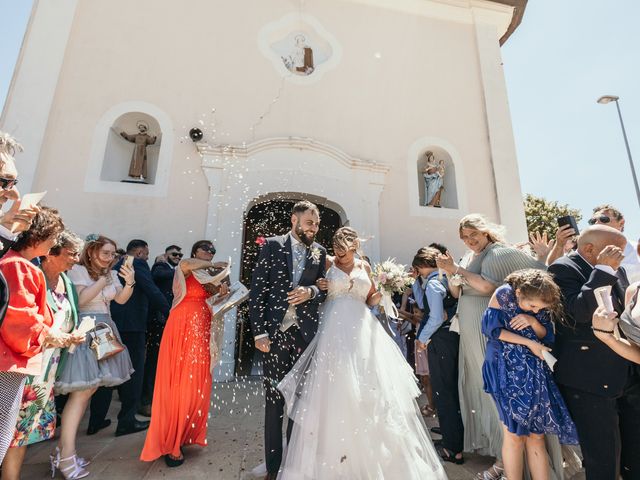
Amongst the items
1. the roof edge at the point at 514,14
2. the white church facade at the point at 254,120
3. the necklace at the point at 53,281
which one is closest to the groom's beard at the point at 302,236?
the necklace at the point at 53,281

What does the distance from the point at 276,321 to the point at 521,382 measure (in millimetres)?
1841

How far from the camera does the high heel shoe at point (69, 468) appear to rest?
9.32 ft

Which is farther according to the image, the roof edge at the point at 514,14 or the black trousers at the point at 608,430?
the roof edge at the point at 514,14

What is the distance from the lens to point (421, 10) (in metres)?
8.94

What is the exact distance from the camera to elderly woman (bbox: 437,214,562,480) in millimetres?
3167


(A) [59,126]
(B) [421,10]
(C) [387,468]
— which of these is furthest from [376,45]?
(C) [387,468]

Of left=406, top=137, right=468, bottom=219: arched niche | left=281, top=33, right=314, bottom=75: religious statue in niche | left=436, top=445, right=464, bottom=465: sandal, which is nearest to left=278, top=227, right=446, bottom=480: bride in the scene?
left=436, top=445, right=464, bottom=465: sandal

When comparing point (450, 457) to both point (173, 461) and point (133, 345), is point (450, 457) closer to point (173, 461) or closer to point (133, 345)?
point (173, 461)

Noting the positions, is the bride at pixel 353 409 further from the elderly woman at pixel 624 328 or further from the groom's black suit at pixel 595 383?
the elderly woman at pixel 624 328

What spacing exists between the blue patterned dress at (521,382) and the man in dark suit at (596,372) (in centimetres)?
8

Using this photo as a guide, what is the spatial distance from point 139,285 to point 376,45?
734 centimetres

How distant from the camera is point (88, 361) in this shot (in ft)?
10.6

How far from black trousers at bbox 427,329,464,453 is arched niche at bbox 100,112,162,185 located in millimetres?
5654

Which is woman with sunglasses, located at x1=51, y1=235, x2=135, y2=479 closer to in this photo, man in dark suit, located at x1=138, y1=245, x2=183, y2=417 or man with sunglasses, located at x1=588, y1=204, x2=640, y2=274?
man in dark suit, located at x1=138, y1=245, x2=183, y2=417
